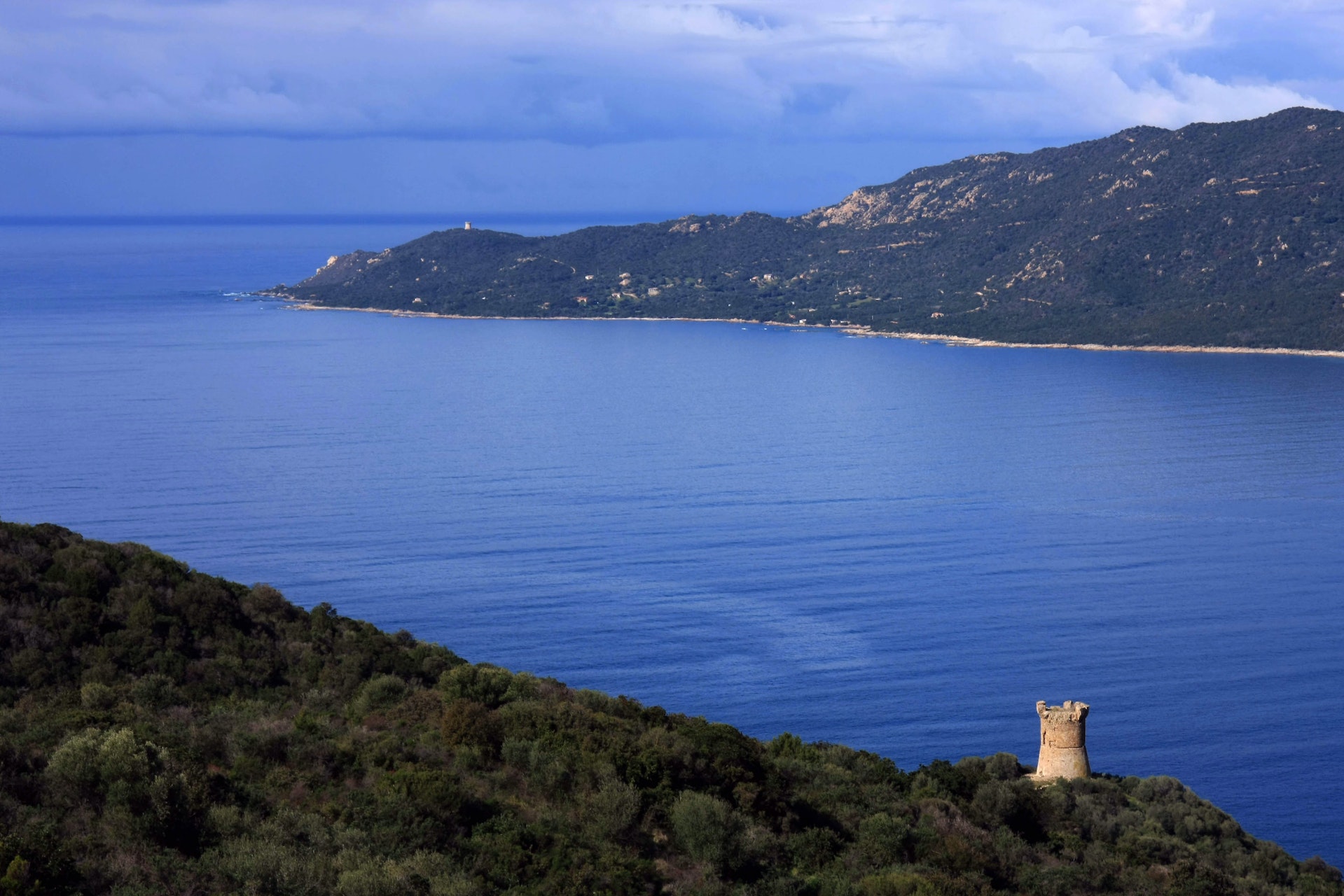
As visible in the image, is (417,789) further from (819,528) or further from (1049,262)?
(1049,262)

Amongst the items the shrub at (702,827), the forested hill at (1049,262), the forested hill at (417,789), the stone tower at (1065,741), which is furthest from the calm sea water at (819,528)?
the forested hill at (1049,262)

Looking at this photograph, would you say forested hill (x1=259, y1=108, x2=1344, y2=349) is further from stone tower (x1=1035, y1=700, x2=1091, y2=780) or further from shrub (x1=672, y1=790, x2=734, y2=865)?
shrub (x1=672, y1=790, x2=734, y2=865)

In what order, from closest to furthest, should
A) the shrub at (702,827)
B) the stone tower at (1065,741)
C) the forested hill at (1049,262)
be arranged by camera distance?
1. the shrub at (702,827)
2. the stone tower at (1065,741)
3. the forested hill at (1049,262)

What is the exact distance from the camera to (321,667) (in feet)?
71.1

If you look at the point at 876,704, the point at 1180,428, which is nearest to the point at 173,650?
the point at 876,704

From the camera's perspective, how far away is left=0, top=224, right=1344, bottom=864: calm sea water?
115ft

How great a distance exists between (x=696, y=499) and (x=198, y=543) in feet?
64.3

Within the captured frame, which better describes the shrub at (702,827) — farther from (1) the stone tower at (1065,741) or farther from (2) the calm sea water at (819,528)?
(2) the calm sea water at (819,528)

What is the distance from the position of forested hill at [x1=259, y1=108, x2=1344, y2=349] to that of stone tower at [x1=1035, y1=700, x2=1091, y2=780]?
105532 millimetres

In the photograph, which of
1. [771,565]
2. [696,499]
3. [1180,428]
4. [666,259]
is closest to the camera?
[771,565]

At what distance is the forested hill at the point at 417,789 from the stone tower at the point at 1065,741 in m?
0.68

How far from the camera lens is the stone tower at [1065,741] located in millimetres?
23469

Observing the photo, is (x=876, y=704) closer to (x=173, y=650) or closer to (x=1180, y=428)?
(x=173, y=650)

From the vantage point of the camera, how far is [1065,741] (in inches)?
925
